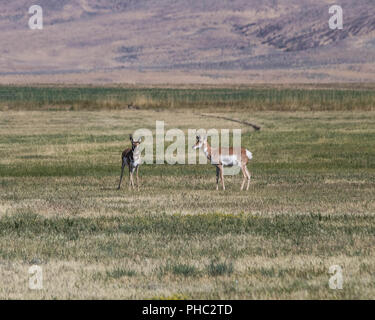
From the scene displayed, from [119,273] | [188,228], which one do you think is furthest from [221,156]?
[119,273]

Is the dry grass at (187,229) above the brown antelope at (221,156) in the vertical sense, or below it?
below

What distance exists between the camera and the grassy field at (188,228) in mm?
11273

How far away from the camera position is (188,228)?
15695 millimetres

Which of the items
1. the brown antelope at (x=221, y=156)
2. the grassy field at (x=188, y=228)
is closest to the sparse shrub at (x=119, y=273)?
the grassy field at (x=188, y=228)

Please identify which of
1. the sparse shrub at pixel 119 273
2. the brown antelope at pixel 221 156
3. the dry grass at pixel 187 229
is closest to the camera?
the dry grass at pixel 187 229

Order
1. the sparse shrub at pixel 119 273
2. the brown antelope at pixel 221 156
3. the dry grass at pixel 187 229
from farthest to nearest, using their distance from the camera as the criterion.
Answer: the brown antelope at pixel 221 156 → the sparse shrub at pixel 119 273 → the dry grass at pixel 187 229

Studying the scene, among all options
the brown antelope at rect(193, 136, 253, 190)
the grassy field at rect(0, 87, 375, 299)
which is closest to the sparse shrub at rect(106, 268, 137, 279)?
the grassy field at rect(0, 87, 375, 299)

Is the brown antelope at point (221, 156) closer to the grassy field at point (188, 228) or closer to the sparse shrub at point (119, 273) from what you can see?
the grassy field at point (188, 228)

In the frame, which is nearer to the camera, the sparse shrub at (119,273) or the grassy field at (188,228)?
the grassy field at (188,228)

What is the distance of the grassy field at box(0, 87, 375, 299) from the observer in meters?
11.3

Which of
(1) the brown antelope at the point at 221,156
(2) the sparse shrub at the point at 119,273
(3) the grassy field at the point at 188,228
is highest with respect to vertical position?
(1) the brown antelope at the point at 221,156

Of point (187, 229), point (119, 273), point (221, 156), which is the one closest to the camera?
point (119, 273)

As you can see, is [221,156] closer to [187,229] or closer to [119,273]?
[187,229]
